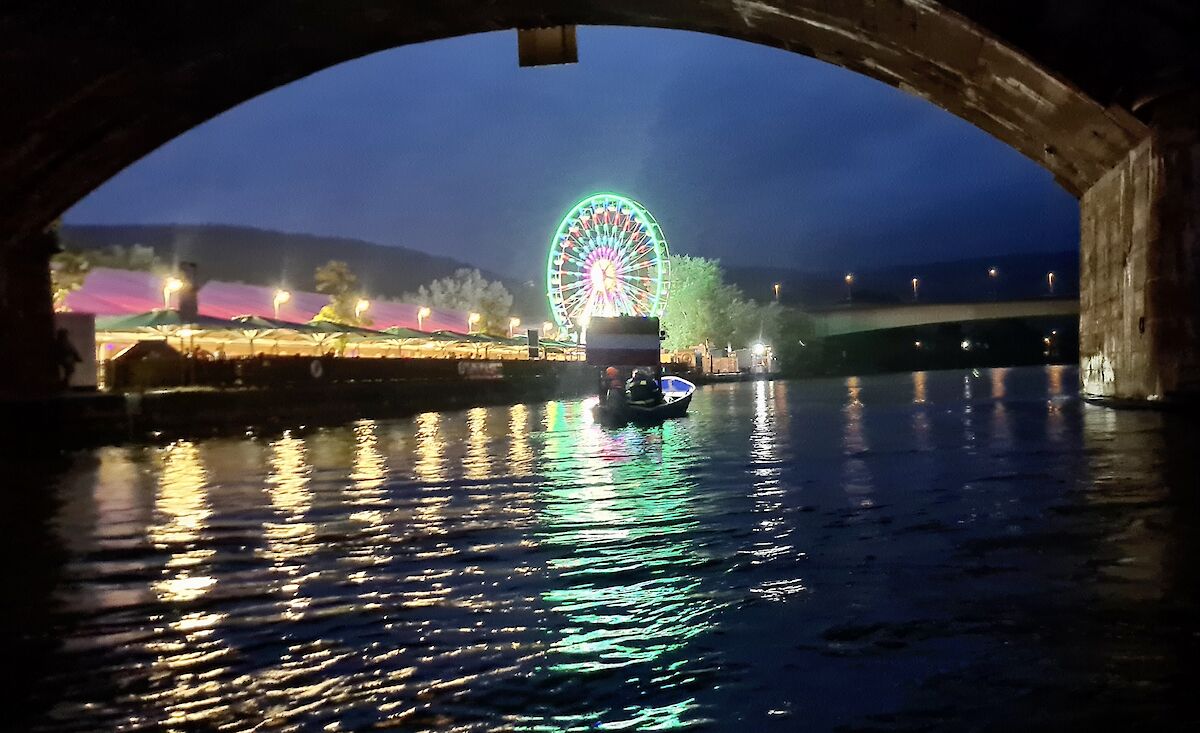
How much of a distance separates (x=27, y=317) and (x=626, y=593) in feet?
90.2

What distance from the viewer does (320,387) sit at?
45812 mm

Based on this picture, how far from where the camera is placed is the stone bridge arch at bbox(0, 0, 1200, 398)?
21891mm

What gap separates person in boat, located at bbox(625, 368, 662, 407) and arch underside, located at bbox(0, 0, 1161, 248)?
14.4 meters

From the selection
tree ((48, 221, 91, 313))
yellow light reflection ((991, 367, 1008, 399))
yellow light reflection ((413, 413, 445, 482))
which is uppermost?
tree ((48, 221, 91, 313))

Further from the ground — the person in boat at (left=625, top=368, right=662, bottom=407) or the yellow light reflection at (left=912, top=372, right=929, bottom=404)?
the person in boat at (left=625, top=368, right=662, bottom=407)

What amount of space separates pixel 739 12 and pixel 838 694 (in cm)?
2204

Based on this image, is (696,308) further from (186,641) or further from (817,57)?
(186,641)

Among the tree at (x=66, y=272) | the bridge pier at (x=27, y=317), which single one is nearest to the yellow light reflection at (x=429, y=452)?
the bridge pier at (x=27, y=317)

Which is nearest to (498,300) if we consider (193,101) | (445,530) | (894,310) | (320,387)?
(894,310)

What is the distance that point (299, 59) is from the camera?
28.0 m

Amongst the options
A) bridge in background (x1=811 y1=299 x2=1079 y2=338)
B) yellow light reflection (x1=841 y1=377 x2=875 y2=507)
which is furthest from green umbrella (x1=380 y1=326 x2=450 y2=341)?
bridge in background (x1=811 y1=299 x2=1079 y2=338)

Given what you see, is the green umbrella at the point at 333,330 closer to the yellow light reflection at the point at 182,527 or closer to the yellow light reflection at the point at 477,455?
the yellow light reflection at the point at 477,455

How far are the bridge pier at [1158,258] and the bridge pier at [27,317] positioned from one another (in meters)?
28.2

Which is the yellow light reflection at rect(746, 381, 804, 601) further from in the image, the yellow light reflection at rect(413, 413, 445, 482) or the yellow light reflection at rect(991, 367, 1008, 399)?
the yellow light reflection at rect(991, 367, 1008, 399)
